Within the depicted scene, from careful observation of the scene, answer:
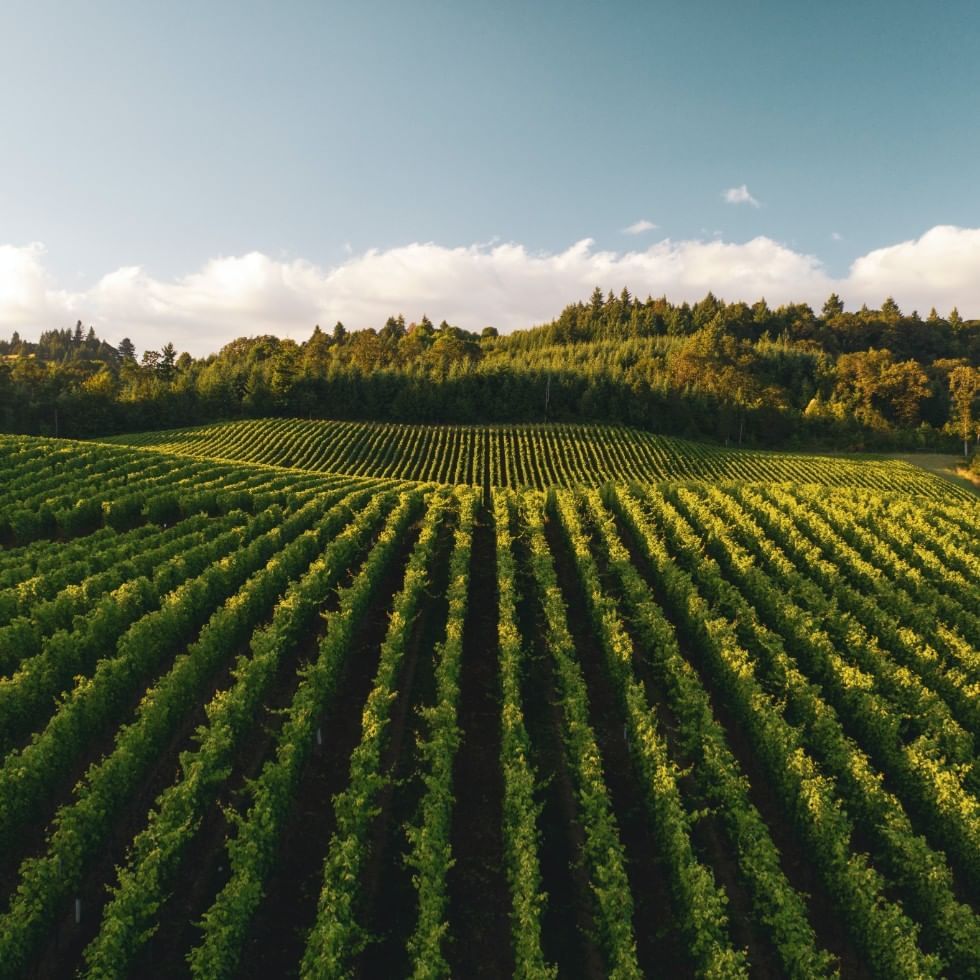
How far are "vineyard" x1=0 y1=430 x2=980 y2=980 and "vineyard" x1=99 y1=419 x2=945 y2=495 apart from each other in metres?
38.7

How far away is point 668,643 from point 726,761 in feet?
17.7

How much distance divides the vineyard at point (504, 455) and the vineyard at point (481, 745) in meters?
38.7

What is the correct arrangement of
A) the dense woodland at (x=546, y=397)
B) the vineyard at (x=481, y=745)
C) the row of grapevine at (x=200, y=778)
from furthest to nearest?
the dense woodland at (x=546, y=397)
the vineyard at (x=481, y=745)
the row of grapevine at (x=200, y=778)

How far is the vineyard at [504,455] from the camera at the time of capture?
69250 mm

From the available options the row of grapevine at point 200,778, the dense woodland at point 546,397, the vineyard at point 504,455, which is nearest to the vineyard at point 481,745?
the row of grapevine at point 200,778

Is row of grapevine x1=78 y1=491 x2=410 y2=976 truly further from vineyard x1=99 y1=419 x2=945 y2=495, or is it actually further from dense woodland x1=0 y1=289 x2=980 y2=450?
dense woodland x1=0 y1=289 x2=980 y2=450

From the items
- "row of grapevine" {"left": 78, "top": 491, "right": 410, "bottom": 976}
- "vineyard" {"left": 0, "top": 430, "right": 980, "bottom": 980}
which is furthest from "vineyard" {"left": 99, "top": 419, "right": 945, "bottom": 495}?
"row of grapevine" {"left": 78, "top": 491, "right": 410, "bottom": 976}

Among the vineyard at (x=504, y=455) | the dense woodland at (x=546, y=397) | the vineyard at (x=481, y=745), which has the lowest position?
the vineyard at (x=481, y=745)

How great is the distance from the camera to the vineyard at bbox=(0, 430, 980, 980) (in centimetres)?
1170

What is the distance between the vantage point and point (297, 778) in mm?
14859

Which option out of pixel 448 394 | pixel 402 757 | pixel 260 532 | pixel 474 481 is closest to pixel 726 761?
pixel 402 757

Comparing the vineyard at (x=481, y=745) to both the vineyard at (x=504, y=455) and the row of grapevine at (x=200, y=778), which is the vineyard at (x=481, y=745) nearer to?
the row of grapevine at (x=200, y=778)

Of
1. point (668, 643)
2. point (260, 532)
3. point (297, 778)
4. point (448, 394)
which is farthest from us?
point (448, 394)

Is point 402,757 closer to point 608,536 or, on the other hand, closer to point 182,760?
point 182,760
